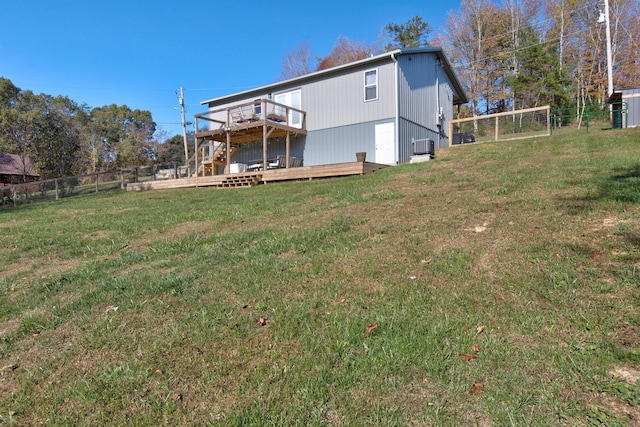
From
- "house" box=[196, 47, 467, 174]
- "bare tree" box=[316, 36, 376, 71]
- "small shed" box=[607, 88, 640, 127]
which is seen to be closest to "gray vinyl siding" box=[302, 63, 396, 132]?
"house" box=[196, 47, 467, 174]

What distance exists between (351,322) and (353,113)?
1339cm

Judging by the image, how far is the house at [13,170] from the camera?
3381 centimetres

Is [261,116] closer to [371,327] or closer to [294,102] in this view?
[294,102]

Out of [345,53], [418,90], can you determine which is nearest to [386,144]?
[418,90]

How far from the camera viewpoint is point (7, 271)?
467 cm

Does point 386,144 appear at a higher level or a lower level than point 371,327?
higher

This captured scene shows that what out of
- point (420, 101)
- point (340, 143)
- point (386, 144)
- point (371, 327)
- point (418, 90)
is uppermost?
point (418, 90)

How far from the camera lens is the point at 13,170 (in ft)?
113

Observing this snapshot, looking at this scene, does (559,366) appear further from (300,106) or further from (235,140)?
(235,140)

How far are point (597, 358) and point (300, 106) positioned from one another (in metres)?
15.9

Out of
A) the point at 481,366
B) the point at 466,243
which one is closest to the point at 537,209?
the point at 466,243

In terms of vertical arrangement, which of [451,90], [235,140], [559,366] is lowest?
[559,366]

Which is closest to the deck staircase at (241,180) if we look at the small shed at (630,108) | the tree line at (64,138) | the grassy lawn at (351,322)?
the grassy lawn at (351,322)

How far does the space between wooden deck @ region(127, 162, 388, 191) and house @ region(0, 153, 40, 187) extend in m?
24.6
